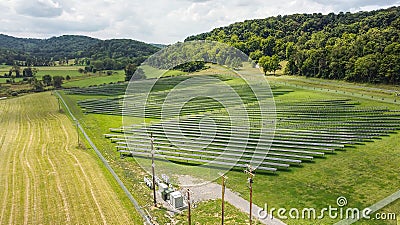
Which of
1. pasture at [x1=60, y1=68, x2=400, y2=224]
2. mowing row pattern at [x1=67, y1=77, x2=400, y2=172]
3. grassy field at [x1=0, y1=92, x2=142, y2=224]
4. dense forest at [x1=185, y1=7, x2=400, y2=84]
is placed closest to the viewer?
grassy field at [x1=0, y1=92, x2=142, y2=224]

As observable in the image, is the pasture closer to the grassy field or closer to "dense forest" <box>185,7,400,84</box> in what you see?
the grassy field

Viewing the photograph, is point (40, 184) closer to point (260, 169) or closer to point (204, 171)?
point (204, 171)

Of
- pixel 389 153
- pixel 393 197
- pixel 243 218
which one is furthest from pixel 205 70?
pixel 389 153

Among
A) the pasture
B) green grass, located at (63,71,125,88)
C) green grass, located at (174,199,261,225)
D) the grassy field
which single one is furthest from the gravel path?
green grass, located at (63,71,125,88)

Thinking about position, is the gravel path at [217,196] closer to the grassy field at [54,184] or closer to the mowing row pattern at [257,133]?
the mowing row pattern at [257,133]

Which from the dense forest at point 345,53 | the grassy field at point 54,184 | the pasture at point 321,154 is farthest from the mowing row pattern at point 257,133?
the dense forest at point 345,53

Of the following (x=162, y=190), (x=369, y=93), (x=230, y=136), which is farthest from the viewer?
(x=369, y=93)
